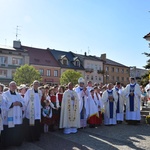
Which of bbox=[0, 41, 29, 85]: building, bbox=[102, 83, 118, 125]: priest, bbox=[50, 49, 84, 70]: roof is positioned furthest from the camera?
bbox=[50, 49, 84, 70]: roof

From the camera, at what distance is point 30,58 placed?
156ft

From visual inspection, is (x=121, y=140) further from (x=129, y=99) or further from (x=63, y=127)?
(x=129, y=99)

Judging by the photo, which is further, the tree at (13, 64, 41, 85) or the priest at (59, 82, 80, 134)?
the tree at (13, 64, 41, 85)

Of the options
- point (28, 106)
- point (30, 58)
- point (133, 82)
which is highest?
point (30, 58)

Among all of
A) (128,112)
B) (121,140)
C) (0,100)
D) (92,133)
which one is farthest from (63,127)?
(128,112)

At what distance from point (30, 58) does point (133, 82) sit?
38226 mm

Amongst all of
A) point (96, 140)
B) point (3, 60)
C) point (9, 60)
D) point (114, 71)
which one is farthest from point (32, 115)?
point (114, 71)

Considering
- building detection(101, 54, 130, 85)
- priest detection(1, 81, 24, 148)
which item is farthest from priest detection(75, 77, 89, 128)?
building detection(101, 54, 130, 85)

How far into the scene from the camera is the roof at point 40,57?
47819mm

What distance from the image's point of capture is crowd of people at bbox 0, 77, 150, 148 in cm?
708

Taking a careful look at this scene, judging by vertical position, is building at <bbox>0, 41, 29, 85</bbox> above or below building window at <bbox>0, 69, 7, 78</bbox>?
above

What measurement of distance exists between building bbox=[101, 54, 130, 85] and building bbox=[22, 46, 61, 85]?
15.6 m

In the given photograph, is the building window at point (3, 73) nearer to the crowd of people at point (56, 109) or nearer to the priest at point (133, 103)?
the crowd of people at point (56, 109)

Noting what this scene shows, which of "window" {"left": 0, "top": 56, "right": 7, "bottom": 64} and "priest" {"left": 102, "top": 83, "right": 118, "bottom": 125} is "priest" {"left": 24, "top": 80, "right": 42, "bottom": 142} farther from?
"window" {"left": 0, "top": 56, "right": 7, "bottom": 64}
